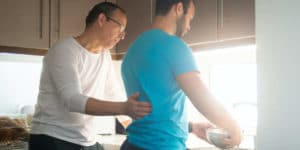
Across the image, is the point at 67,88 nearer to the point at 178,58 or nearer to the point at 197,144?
the point at 178,58

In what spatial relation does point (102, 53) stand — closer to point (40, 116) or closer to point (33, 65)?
point (40, 116)

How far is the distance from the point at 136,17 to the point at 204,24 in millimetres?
561

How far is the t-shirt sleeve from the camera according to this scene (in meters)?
1.04

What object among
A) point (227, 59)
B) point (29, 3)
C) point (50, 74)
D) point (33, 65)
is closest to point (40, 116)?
point (50, 74)

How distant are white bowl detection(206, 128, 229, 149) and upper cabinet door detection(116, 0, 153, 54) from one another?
1.08m

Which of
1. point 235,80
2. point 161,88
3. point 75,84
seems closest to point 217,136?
point 161,88

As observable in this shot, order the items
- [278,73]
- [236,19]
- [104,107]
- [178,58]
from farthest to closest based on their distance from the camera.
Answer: [236,19], [104,107], [178,58], [278,73]

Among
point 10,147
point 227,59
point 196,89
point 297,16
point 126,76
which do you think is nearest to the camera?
point 297,16

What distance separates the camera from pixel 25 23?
2035mm

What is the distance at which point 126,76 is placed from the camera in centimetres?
120

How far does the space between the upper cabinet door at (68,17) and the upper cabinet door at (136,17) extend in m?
0.24

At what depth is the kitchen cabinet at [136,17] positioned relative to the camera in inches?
84.0

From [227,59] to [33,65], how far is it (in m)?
1.24

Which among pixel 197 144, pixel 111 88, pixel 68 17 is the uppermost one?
pixel 68 17
